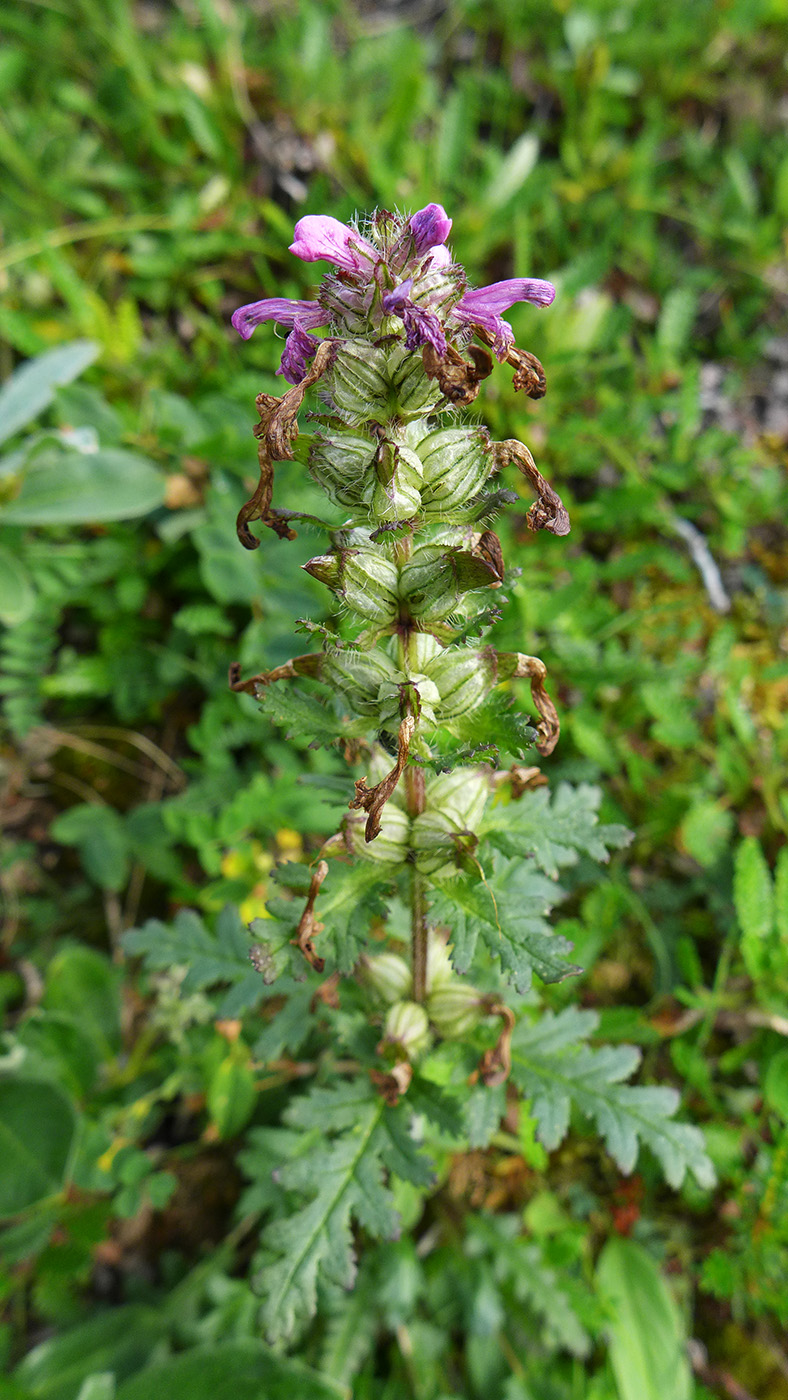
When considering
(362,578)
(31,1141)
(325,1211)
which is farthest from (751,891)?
(31,1141)

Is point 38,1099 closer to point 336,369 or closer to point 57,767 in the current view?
point 57,767

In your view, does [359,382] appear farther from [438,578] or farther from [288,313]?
[438,578]

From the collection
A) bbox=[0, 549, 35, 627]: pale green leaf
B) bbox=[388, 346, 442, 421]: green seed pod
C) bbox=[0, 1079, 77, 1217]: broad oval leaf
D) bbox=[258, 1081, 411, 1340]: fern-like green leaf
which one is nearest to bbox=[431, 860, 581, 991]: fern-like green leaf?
bbox=[258, 1081, 411, 1340]: fern-like green leaf

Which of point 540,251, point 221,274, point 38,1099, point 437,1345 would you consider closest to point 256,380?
point 221,274

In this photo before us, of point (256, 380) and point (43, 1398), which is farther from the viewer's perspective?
point (256, 380)

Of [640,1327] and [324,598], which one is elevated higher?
[324,598]
